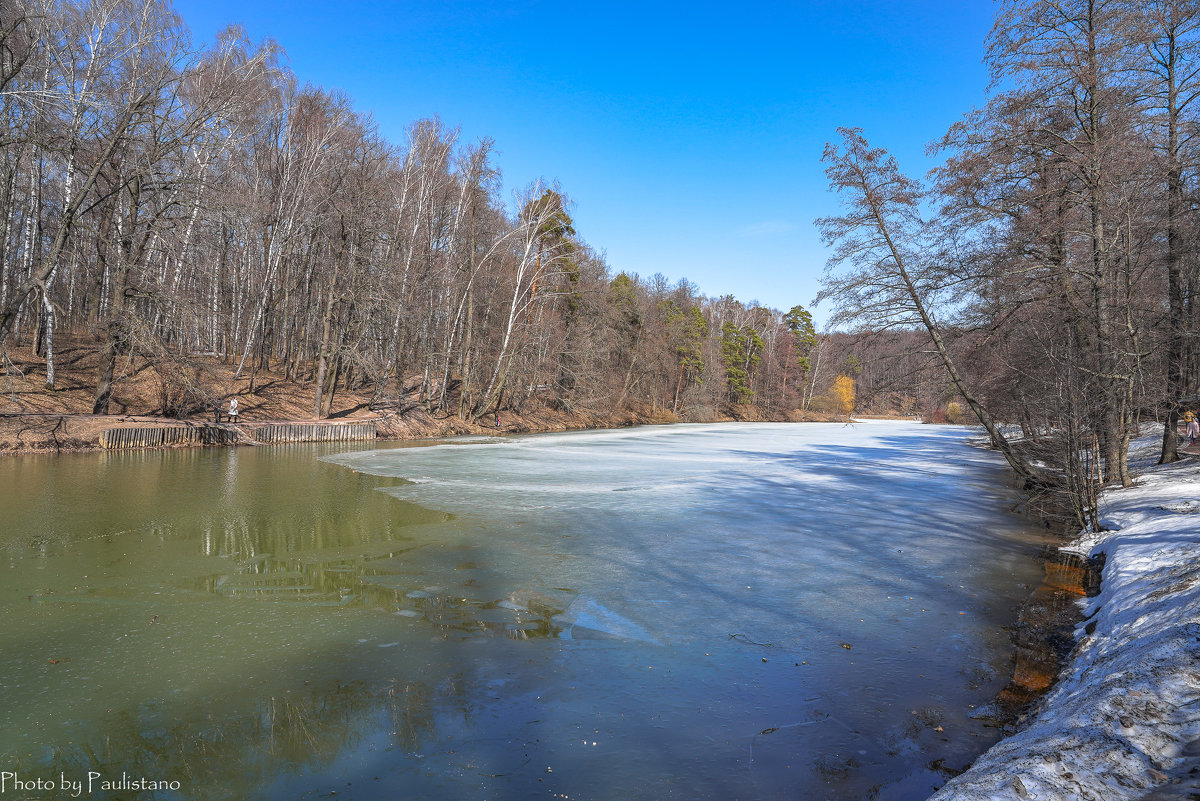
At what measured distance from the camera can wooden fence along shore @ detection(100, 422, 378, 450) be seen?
16.7m

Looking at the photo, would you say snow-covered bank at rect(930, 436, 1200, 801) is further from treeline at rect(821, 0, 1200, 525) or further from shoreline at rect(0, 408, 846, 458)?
shoreline at rect(0, 408, 846, 458)

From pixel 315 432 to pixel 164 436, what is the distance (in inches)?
191

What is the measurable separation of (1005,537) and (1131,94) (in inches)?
360

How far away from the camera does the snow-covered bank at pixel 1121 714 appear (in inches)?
96.4

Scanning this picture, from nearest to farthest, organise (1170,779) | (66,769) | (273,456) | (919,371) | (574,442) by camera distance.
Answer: (1170,779), (66,769), (919,371), (273,456), (574,442)

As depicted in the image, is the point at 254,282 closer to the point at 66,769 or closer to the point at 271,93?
the point at 271,93

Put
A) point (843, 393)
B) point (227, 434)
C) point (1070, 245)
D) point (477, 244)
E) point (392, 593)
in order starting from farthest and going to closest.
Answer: point (843, 393), point (477, 244), point (227, 434), point (1070, 245), point (392, 593)

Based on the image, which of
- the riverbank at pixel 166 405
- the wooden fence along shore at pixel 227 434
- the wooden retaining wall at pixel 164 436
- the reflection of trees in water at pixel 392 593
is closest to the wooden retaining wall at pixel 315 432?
the wooden fence along shore at pixel 227 434

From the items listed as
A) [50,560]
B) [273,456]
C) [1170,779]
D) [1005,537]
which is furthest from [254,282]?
[1170,779]

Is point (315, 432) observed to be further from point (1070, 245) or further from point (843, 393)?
point (843, 393)

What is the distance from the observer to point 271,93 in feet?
86.4

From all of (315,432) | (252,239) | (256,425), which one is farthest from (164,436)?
(252,239)

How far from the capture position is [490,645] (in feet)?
16.2

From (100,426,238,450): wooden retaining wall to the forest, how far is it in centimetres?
111
